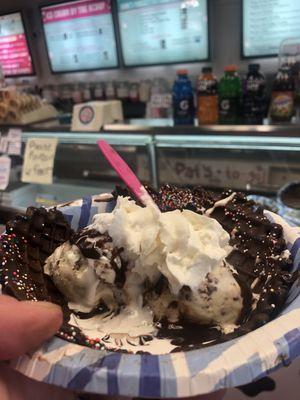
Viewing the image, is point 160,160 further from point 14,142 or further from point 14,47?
point 14,47

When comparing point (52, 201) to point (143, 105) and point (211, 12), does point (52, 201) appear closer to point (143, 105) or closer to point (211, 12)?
point (143, 105)

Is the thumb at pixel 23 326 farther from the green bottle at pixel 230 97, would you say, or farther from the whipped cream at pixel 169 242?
the green bottle at pixel 230 97

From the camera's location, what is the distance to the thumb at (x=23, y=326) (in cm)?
47

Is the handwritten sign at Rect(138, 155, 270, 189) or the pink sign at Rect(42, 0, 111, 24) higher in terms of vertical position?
the pink sign at Rect(42, 0, 111, 24)

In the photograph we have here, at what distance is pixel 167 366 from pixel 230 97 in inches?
57.1

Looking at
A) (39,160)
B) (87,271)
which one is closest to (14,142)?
(39,160)

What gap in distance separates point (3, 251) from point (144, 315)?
10.7 inches

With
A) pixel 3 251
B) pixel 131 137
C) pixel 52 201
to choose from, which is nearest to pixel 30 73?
pixel 52 201

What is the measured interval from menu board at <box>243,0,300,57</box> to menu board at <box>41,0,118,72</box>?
86 cm

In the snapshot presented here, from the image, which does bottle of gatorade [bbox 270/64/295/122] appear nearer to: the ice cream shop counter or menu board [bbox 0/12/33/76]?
the ice cream shop counter

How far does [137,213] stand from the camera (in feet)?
2.22

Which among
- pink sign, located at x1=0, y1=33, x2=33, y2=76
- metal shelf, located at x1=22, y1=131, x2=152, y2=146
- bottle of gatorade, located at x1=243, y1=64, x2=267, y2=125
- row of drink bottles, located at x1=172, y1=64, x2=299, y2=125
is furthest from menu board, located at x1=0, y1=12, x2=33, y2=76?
bottle of gatorade, located at x1=243, y1=64, x2=267, y2=125

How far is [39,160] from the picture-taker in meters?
1.63

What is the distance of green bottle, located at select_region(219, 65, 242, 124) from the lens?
5.55 feet
